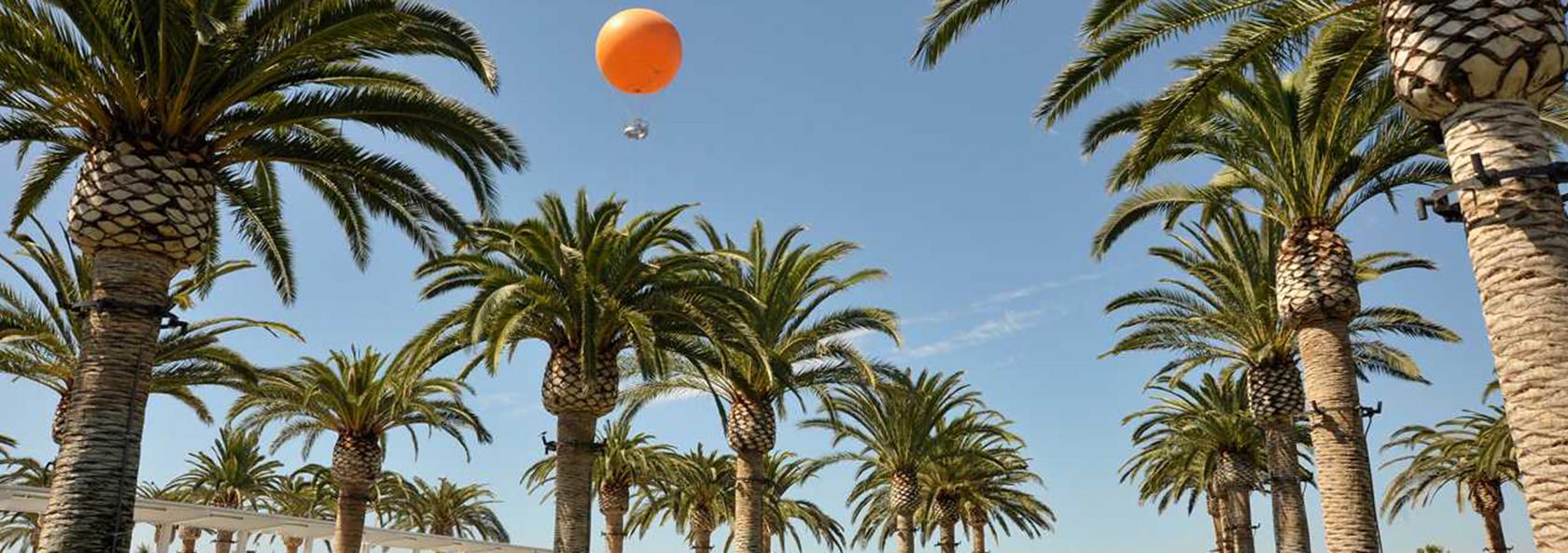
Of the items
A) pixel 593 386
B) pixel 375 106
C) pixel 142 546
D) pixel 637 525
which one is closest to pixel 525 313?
pixel 593 386

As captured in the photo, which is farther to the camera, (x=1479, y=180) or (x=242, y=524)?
(x=242, y=524)

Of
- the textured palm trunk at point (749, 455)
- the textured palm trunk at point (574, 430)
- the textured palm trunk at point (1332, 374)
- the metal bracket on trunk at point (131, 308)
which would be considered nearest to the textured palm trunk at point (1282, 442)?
the textured palm trunk at point (1332, 374)

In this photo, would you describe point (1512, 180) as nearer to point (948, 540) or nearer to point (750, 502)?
point (750, 502)

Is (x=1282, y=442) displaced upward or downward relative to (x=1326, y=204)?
downward

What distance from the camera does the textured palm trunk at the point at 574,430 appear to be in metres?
17.7

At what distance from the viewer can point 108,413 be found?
10.4 meters

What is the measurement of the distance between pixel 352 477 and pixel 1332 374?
2018 cm

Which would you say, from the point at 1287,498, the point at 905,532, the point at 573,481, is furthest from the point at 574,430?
the point at 905,532

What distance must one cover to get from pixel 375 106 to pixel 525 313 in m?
5.27

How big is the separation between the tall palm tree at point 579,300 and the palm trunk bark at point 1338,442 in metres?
9.28

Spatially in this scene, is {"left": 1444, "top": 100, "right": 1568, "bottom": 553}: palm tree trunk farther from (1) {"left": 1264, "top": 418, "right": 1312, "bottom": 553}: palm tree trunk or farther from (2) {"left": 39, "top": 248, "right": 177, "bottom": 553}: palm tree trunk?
(1) {"left": 1264, "top": 418, "right": 1312, "bottom": 553}: palm tree trunk

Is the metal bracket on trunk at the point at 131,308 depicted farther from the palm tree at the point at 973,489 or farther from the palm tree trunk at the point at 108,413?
the palm tree at the point at 973,489

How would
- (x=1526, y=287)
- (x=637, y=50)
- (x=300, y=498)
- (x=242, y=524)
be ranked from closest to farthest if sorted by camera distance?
(x=1526, y=287)
(x=637, y=50)
(x=242, y=524)
(x=300, y=498)

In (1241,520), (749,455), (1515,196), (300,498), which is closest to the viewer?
(1515,196)
